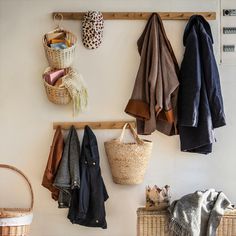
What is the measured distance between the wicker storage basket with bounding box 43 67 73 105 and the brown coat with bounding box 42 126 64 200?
211 mm

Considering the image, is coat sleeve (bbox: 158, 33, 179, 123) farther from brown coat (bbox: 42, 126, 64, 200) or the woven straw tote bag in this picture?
brown coat (bbox: 42, 126, 64, 200)

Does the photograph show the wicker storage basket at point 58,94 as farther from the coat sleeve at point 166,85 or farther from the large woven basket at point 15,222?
the large woven basket at point 15,222

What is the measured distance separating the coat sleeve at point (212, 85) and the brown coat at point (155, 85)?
208 millimetres

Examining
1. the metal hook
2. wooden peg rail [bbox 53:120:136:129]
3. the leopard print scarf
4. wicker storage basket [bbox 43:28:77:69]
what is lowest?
wooden peg rail [bbox 53:120:136:129]

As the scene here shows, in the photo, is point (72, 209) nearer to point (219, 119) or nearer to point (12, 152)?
point (12, 152)

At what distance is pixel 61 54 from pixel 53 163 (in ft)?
2.44

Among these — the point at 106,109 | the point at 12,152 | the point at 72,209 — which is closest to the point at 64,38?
the point at 106,109

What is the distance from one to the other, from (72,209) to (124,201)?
395 millimetres

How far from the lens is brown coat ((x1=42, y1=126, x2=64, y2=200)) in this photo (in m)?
2.80

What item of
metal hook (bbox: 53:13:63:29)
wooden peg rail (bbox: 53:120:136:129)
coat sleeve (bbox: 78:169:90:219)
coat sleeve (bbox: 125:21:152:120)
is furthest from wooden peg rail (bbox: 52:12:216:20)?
coat sleeve (bbox: 78:169:90:219)

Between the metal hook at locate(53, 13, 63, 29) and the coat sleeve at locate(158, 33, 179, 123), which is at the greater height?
the metal hook at locate(53, 13, 63, 29)

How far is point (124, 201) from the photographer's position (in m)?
2.95

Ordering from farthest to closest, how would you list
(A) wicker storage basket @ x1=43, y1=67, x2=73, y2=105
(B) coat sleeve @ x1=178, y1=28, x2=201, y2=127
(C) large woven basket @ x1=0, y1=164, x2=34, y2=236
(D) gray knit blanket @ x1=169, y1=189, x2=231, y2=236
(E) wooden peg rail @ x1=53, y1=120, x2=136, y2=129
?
(E) wooden peg rail @ x1=53, y1=120, x2=136, y2=129 < (A) wicker storage basket @ x1=43, y1=67, x2=73, y2=105 < (B) coat sleeve @ x1=178, y1=28, x2=201, y2=127 < (C) large woven basket @ x1=0, y1=164, x2=34, y2=236 < (D) gray knit blanket @ x1=169, y1=189, x2=231, y2=236

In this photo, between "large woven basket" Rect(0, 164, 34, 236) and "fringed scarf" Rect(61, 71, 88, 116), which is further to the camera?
"fringed scarf" Rect(61, 71, 88, 116)
